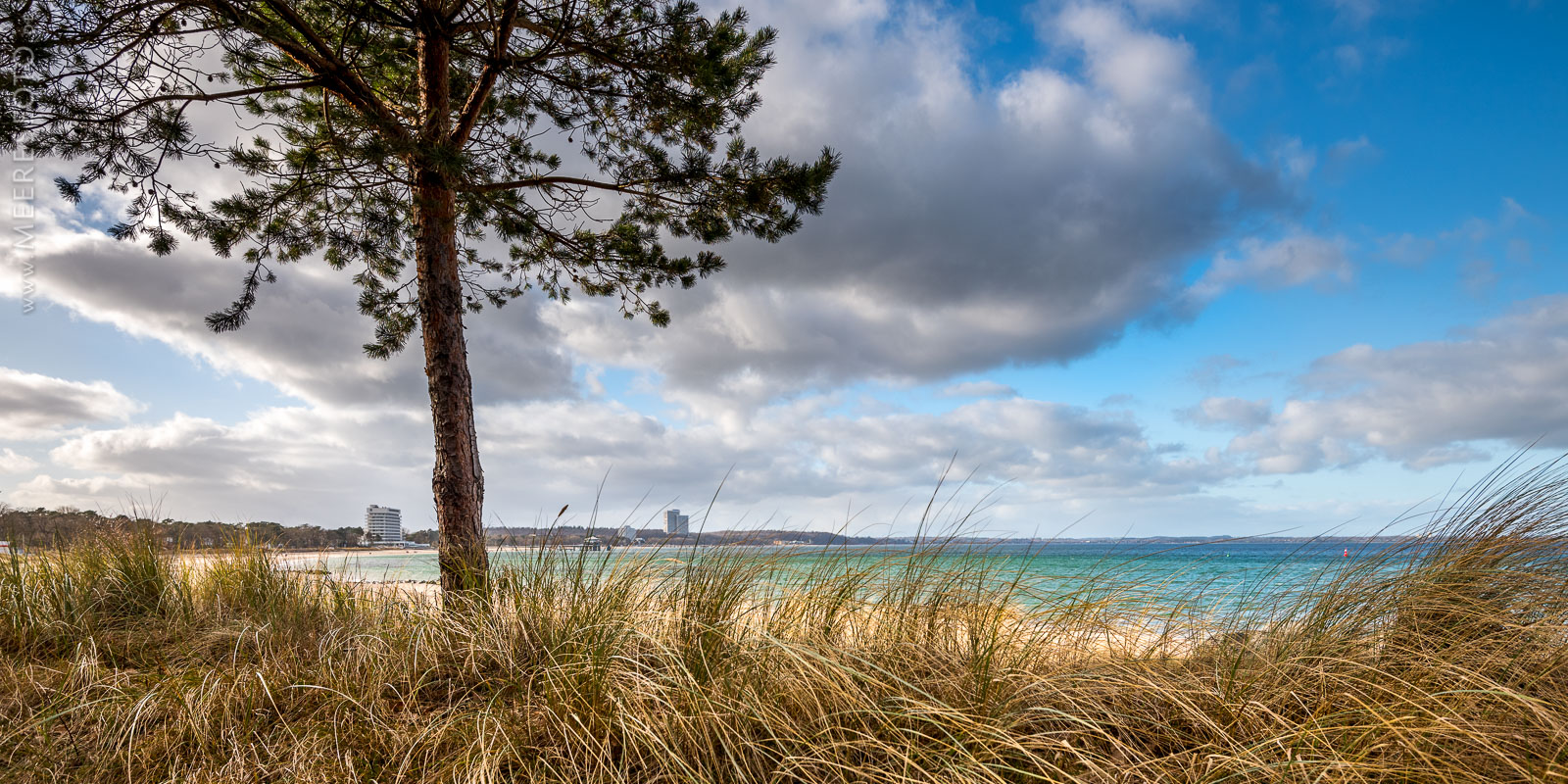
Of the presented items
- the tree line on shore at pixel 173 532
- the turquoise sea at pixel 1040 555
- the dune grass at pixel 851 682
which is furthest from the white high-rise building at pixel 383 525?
the turquoise sea at pixel 1040 555

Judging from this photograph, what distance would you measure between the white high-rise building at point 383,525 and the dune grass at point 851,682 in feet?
11.9

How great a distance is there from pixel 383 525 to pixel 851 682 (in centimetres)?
830

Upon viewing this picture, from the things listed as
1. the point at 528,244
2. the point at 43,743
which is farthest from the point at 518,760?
the point at 528,244

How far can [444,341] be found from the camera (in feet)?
17.3

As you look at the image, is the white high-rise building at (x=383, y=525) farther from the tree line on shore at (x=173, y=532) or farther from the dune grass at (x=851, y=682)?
the dune grass at (x=851, y=682)

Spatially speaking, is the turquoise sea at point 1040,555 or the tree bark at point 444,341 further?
the tree bark at point 444,341

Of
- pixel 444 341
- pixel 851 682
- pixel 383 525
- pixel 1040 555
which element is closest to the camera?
pixel 851 682

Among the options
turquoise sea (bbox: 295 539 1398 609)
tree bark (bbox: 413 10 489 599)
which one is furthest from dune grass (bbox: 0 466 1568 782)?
tree bark (bbox: 413 10 489 599)

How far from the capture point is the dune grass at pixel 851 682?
7.64ft

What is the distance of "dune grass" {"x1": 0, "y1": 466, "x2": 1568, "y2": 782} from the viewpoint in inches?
91.7

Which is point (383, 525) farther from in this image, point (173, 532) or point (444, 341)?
point (444, 341)

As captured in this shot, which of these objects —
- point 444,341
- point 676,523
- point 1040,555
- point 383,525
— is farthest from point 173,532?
point 1040,555

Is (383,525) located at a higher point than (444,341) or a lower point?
lower

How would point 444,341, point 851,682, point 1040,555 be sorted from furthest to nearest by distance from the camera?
1. point 444,341
2. point 1040,555
3. point 851,682
